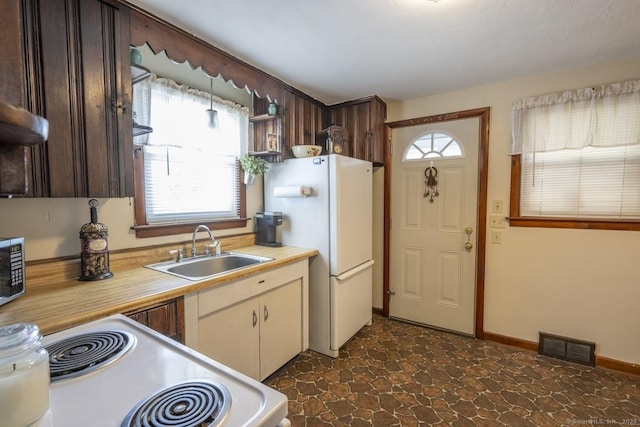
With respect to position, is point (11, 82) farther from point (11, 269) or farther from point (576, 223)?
point (576, 223)

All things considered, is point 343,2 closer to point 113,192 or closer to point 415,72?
point 415,72

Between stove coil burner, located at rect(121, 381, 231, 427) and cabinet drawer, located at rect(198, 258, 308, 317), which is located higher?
stove coil burner, located at rect(121, 381, 231, 427)

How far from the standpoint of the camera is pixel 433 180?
285cm

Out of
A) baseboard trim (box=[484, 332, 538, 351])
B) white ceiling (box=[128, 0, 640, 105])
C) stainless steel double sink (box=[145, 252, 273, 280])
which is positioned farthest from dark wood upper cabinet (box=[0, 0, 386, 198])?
baseboard trim (box=[484, 332, 538, 351])

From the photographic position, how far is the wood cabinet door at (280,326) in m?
1.96

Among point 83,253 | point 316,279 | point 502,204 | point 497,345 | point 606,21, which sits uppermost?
point 606,21

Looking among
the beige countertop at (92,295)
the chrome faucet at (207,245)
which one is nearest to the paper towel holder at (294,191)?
the chrome faucet at (207,245)

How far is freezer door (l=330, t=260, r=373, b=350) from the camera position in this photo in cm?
237

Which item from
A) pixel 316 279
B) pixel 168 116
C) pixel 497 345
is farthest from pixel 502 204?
pixel 168 116

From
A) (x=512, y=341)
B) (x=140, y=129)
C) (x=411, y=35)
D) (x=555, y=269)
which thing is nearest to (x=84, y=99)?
(x=140, y=129)

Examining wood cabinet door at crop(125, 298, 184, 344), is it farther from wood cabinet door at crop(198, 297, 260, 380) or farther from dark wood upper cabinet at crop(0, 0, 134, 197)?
dark wood upper cabinet at crop(0, 0, 134, 197)

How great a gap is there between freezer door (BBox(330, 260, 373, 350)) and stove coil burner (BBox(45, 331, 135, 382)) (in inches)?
65.4

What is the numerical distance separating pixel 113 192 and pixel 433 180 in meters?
2.55

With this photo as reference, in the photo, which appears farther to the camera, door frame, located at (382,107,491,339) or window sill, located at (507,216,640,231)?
door frame, located at (382,107,491,339)
